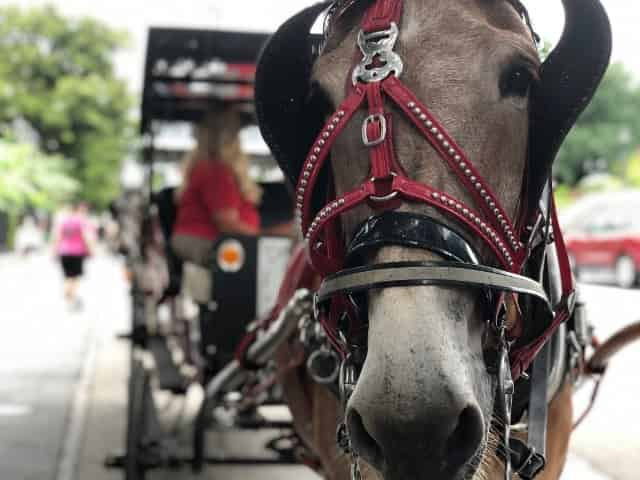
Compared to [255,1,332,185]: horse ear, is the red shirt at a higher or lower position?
lower

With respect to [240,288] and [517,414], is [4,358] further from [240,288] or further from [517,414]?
[517,414]

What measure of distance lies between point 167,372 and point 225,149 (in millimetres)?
1576

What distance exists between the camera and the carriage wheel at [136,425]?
14.0 feet

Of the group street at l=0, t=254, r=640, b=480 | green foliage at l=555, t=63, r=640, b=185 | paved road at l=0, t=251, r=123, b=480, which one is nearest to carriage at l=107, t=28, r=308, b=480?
street at l=0, t=254, r=640, b=480

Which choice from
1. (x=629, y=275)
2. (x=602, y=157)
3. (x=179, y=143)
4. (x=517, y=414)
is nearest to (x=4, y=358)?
(x=179, y=143)

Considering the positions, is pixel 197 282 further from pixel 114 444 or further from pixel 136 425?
pixel 114 444

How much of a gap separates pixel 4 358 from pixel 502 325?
890 cm

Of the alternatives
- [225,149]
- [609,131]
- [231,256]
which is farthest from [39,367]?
[609,131]

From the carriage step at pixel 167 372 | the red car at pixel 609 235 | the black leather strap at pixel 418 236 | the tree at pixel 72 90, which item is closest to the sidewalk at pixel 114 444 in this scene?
the carriage step at pixel 167 372

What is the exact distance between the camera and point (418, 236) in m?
1.57

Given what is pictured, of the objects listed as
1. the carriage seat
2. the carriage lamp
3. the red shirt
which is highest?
the red shirt

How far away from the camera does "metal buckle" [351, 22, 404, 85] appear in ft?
5.62

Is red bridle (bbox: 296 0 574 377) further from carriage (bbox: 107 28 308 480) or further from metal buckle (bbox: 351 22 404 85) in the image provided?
carriage (bbox: 107 28 308 480)

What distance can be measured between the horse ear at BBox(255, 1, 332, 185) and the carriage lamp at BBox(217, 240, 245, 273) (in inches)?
108
